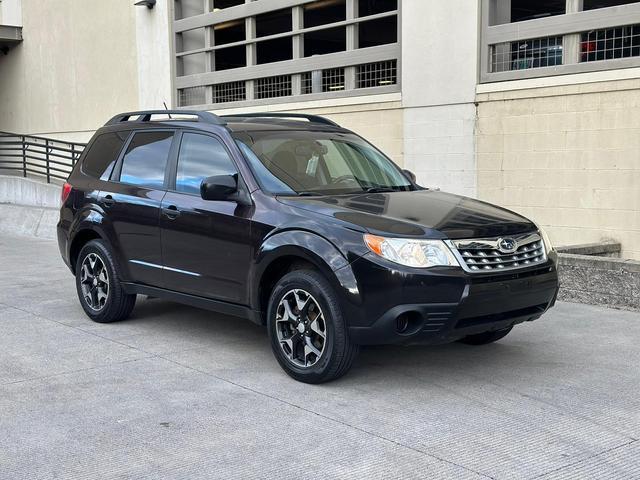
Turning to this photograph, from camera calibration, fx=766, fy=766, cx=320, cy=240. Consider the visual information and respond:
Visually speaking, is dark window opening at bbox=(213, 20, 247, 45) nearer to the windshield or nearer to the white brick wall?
the white brick wall

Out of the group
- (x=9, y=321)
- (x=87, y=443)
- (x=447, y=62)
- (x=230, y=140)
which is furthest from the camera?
(x=447, y=62)

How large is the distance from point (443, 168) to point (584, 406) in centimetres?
639

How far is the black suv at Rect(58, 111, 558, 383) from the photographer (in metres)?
4.86

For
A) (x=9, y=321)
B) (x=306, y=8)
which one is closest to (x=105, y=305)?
(x=9, y=321)

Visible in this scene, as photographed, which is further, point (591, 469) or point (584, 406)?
point (584, 406)

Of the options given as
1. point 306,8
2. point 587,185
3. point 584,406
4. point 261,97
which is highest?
point 306,8

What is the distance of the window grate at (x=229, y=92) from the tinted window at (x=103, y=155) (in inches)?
296

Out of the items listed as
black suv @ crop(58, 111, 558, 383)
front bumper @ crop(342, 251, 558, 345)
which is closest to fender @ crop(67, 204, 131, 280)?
black suv @ crop(58, 111, 558, 383)

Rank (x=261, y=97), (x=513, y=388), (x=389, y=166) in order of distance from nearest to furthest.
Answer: (x=513, y=388), (x=389, y=166), (x=261, y=97)

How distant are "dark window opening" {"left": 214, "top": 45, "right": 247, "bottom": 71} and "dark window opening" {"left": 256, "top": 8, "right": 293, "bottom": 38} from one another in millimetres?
689

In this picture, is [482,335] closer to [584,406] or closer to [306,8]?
[584,406]

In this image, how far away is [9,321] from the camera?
7.23 meters

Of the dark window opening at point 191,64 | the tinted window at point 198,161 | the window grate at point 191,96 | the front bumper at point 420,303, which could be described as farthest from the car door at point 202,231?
the dark window opening at point 191,64

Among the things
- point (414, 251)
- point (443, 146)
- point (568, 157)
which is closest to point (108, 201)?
point (414, 251)
